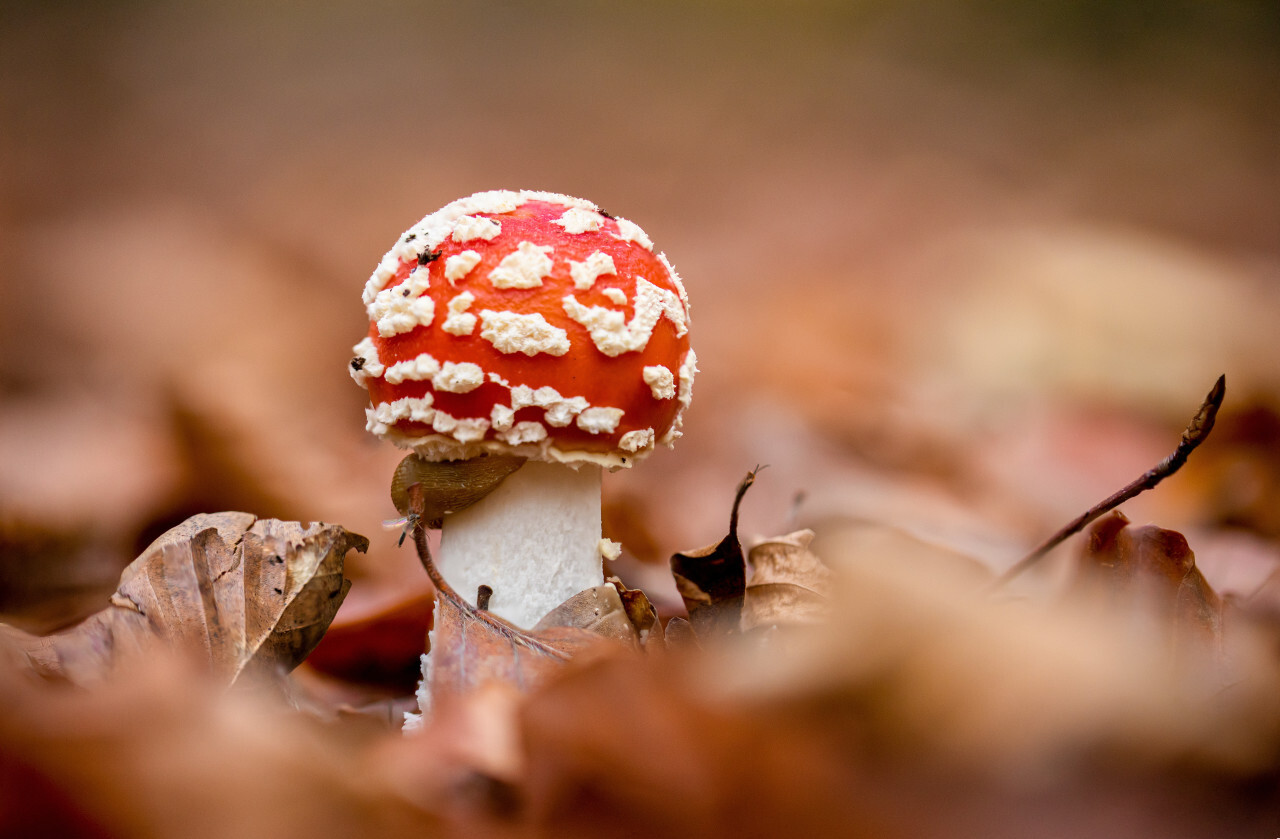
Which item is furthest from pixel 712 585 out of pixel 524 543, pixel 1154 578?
pixel 1154 578

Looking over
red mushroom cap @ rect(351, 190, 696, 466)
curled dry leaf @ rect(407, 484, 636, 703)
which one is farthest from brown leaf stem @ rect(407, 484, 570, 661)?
red mushroom cap @ rect(351, 190, 696, 466)

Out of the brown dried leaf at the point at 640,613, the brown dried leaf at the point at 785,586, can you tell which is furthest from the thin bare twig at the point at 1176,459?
the brown dried leaf at the point at 640,613

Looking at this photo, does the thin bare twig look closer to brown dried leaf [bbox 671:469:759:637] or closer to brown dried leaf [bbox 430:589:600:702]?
brown dried leaf [bbox 671:469:759:637]

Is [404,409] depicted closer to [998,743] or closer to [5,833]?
[5,833]

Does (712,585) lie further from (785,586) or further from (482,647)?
(482,647)

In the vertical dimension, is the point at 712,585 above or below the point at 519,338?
below

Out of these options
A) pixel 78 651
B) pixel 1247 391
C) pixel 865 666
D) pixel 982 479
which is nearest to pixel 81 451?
pixel 78 651

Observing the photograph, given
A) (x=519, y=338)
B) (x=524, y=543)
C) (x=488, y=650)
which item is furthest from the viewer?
(x=524, y=543)
